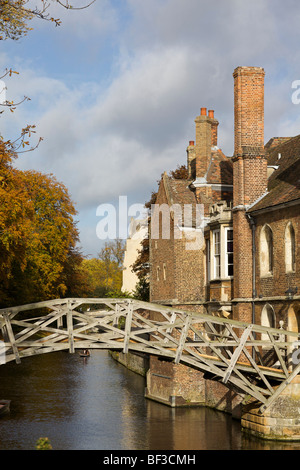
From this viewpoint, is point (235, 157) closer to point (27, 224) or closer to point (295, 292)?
point (295, 292)

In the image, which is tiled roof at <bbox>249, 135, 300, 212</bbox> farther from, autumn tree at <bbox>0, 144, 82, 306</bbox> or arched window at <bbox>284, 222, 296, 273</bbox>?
autumn tree at <bbox>0, 144, 82, 306</bbox>

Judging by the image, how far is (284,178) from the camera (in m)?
26.8

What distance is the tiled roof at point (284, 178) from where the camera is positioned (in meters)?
24.5

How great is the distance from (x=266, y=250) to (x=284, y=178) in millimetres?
3050

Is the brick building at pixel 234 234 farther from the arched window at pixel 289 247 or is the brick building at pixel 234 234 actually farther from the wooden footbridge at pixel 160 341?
the wooden footbridge at pixel 160 341

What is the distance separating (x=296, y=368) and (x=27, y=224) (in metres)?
16.4

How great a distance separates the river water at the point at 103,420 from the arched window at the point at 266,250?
5805mm

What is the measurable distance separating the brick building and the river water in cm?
196

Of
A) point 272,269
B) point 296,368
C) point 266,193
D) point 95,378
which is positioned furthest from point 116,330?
point 95,378

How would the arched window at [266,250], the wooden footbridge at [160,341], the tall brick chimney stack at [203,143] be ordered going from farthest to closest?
the tall brick chimney stack at [203,143], the arched window at [266,250], the wooden footbridge at [160,341]

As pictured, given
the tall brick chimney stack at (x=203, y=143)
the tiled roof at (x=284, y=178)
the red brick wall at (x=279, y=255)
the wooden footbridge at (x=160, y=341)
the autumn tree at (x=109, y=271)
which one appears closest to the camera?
the wooden footbridge at (x=160, y=341)

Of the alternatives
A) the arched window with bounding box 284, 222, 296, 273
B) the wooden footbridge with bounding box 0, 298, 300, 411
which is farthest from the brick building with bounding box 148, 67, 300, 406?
the wooden footbridge with bounding box 0, 298, 300, 411

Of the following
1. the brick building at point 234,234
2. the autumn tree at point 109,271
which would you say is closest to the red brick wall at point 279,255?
the brick building at point 234,234

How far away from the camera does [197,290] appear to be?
30.9 m
